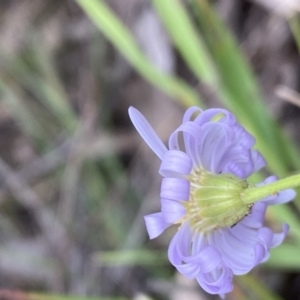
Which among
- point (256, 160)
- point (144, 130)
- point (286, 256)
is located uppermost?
point (144, 130)

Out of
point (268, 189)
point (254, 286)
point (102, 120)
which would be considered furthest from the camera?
point (102, 120)

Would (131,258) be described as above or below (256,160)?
below

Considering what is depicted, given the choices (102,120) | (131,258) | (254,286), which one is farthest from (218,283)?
(102,120)

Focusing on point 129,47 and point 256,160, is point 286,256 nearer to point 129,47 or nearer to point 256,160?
point 256,160

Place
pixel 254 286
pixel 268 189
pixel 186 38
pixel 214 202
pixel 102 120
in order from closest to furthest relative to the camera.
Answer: pixel 268 189, pixel 214 202, pixel 254 286, pixel 186 38, pixel 102 120

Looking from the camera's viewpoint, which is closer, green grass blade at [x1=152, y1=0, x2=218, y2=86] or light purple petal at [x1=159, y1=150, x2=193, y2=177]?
light purple petal at [x1=159, y1=150, x2=193, y2=177]

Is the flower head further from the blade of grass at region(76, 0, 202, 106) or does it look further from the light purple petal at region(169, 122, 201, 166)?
the blade of grass at region(76, 0, 202, 106)

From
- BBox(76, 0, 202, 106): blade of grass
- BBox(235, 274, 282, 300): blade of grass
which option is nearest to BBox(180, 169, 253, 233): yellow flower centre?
BBox(235, 274, 282, 300): blade of grass
